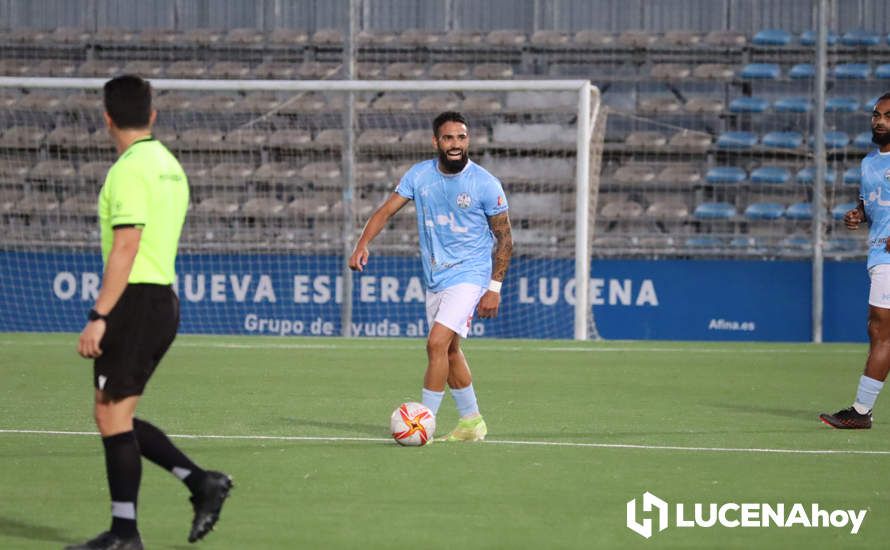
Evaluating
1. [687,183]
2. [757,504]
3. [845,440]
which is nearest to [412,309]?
[687,183]

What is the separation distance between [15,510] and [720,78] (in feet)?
57.0

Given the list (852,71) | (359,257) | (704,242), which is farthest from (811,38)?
(359,257)

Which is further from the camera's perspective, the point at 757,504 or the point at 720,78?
the point at 720,78

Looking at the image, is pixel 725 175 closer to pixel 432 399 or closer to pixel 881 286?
pixel 881 286

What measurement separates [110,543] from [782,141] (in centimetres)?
1788

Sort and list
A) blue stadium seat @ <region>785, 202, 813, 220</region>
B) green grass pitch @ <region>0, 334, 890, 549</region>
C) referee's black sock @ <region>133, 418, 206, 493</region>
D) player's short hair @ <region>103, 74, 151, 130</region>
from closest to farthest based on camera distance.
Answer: player's short hair @ <region>103, 74, 151, 130</region> < referee's black sock @ <region>133, 418, 206, 493</region> < green grass pitch @ <region>0, 334, 890, 549</region> < blue stadium seat @ <region>785, 202, 813, 220</region>

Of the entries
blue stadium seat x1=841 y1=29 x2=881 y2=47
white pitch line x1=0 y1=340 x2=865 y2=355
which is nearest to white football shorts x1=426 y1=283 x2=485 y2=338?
white pitch line x1=0 y1=340 x2=865 y2=355

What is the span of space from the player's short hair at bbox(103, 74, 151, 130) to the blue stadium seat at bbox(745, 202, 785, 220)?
16.8m

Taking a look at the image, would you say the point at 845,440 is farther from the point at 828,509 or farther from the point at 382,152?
the point at 382,152

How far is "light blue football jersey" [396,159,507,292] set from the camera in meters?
8.45

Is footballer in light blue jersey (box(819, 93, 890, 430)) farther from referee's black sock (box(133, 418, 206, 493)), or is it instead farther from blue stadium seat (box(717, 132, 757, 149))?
blue stadium seat (box(717, 132, 757, 149))

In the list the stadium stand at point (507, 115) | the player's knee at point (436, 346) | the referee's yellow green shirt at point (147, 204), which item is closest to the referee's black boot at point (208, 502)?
the referee's yellow green shirt at point (147, 204)

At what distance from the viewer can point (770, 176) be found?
2108 centimetres

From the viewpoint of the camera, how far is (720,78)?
21656 millimetres
